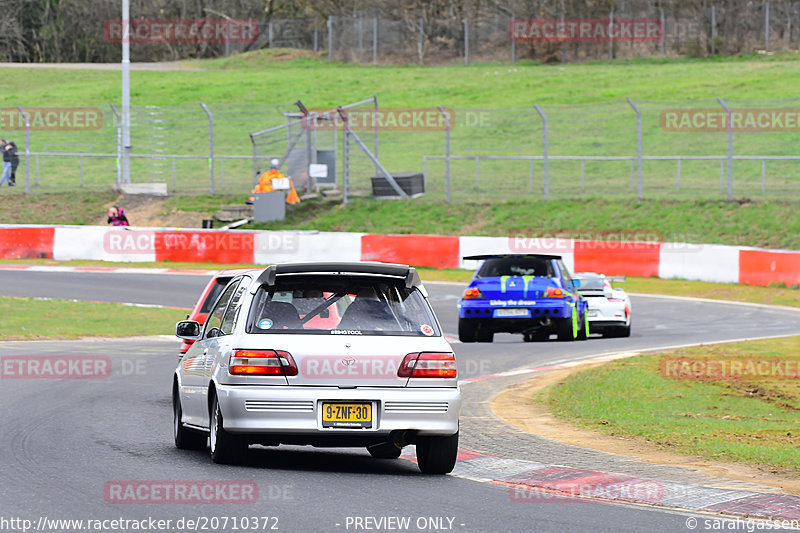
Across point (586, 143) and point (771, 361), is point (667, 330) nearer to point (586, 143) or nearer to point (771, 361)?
point (771, 361)

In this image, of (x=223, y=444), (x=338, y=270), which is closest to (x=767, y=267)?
(x=338, y=270)

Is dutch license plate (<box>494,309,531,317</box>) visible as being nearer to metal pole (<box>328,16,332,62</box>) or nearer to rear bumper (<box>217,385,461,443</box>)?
rear bumper (<box>217,385,461,443</box>)

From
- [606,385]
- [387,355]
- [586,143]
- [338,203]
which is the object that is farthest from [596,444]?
[586,143]

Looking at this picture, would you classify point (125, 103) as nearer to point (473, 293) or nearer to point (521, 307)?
point (473, 293)

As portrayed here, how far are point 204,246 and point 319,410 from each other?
2566 centimetres

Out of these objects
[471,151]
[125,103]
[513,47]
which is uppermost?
[513,47]

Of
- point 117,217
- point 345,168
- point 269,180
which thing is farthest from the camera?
point 345,168

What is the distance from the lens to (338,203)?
37.8 meters

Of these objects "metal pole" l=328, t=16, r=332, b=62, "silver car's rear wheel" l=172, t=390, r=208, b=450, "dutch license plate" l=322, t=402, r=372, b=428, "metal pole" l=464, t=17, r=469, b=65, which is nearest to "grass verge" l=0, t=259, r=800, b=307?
"silver car's rear wheel" l=172, t=390, r=208, b=450

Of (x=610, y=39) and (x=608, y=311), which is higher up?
(x=610, y=39)

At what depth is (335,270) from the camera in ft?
31.0

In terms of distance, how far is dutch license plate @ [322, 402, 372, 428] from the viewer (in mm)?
8906

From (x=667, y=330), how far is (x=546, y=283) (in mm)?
3945

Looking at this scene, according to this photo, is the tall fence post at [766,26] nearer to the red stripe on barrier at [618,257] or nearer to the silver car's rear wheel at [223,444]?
the red stripe on barrier at [618,257]
